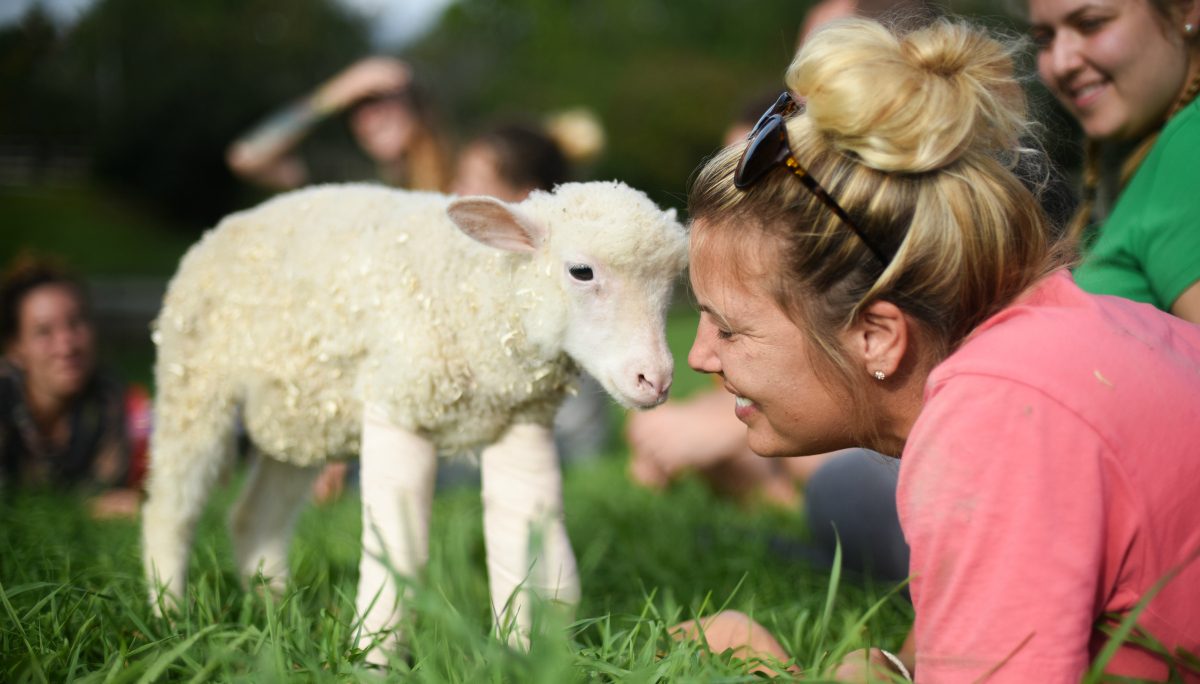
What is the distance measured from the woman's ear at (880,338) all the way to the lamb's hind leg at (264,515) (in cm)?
184

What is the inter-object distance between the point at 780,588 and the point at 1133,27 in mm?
1758

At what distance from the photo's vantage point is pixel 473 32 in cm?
3766

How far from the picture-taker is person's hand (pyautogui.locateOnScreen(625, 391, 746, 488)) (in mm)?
4895

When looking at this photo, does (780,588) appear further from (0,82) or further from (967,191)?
(0,82)

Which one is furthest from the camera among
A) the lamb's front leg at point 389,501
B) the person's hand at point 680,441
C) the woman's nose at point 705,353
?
the person's hand at point 680,441

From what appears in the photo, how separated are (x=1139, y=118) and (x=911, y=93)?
1.41m

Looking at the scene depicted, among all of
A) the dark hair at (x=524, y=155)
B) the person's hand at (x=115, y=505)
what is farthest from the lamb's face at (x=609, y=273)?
the dark hair at (x=524, y=155)

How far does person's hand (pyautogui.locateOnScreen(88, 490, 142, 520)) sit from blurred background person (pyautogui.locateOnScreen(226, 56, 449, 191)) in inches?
61.3

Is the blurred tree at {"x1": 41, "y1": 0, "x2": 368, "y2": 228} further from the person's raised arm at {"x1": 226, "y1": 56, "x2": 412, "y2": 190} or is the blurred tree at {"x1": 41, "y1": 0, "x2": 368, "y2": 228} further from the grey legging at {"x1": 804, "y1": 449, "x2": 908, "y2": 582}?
the grey legging at {"x1": 804, "y1": 449, "x2": 908, "y2": 582}

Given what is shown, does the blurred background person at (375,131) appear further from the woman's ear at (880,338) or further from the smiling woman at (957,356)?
the woman's ear at (880,338)

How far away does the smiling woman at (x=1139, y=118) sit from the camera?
7.41 ft

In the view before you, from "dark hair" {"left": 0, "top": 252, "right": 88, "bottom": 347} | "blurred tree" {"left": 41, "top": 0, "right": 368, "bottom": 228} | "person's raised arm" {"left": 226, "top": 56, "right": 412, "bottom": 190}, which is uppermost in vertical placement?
"blurred tree" {"left": 41, "top": 0, "right": 368, "bottom": 228}

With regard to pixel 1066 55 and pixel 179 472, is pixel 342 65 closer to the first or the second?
pixel 179 472

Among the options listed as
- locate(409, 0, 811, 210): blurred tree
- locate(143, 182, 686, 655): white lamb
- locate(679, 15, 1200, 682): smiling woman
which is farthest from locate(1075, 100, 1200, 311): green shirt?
locate(409, 0, 811, 210): blurred tree
